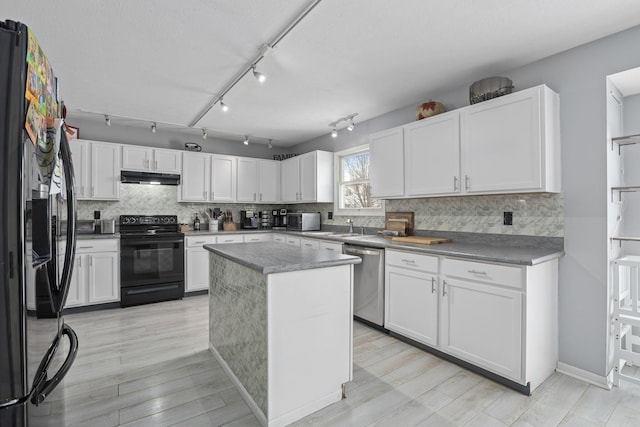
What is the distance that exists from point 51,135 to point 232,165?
413 cm

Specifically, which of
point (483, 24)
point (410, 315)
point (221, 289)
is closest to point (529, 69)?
point (483, 24)

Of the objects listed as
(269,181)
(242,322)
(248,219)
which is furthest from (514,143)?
(248,219)

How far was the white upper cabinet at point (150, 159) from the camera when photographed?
14.4 feet

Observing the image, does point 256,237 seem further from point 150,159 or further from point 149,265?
point 150,159

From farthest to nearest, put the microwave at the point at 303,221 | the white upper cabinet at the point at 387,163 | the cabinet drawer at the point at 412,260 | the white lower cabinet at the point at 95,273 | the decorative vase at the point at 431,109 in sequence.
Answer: the microwave at the point at 303,221, the white lower cabinet at the point at 95,273, the white upper cabinet at the point at 387,163, the decorative vase at the point at 431,109, the cabinet drawer at the point at 412,260

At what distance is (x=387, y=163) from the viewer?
355 centimetres

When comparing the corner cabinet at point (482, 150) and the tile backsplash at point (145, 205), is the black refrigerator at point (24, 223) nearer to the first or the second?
the corner cabinet at point (482, 150)

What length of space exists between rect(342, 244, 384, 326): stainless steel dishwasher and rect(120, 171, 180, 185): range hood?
2.88 metres

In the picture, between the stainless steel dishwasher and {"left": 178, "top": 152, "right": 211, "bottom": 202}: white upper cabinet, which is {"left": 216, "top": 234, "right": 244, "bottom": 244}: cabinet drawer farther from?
the stainless steel dishwasher

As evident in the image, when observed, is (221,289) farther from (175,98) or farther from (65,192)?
(175,98)

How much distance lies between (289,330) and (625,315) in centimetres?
237

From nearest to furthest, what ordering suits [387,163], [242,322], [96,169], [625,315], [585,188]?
1. [242,322]
2. [625,315]
3. [585,188]
4. [387,163]
5. [96,169]

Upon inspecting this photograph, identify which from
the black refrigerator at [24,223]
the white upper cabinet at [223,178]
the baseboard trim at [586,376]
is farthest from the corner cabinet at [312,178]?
the black refrigerator at [24,223]

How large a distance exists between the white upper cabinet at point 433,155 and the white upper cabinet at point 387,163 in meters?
0.08
